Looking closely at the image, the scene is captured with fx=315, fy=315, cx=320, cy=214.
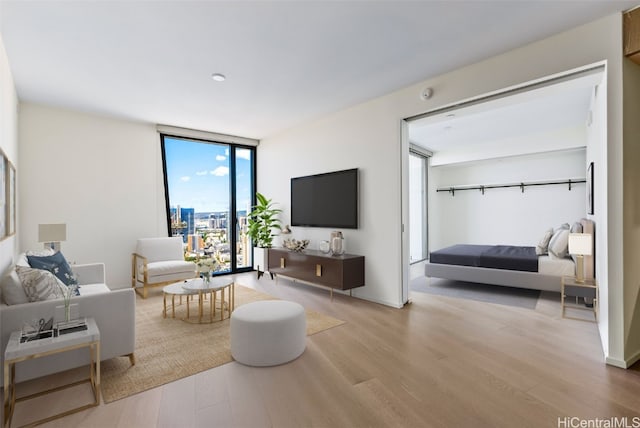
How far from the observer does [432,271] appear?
5.32 m

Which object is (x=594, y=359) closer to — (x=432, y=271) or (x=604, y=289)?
(x=604, y=289)

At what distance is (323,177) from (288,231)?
4.21ft

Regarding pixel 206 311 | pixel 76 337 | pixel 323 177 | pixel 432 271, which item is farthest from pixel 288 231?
pixel 76 337

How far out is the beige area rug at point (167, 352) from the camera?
7.59ft

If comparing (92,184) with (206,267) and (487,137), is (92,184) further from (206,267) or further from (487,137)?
(487,137)

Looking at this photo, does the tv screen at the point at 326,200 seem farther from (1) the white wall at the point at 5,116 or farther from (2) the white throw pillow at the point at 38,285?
(1) the white wall at the point at 5,116

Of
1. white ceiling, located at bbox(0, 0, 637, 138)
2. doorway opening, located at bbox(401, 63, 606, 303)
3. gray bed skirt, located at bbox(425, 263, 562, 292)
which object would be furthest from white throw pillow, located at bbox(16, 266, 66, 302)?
gray bed skirt, located at bbox(425, 263, 562, 292)

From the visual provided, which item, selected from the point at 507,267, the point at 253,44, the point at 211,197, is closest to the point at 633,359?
the point at 507,267

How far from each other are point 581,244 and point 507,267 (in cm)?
114

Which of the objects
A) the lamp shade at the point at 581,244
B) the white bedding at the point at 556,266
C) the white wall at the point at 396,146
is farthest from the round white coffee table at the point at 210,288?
the white bedding at the point at 556,266

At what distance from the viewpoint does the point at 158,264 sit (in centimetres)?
477

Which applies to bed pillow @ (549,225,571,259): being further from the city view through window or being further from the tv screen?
the city view through window

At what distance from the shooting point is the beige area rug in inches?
91.0

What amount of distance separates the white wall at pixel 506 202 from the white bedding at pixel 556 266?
7.36 feet
